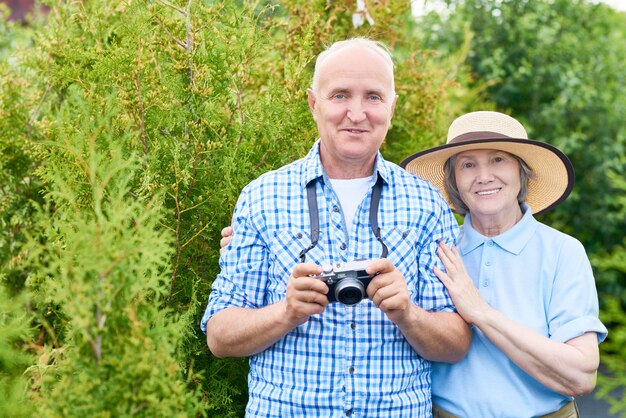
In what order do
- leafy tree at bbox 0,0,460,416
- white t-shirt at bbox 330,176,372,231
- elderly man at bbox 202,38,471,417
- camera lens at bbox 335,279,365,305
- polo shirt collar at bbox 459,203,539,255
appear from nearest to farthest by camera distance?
leafy tree at bbox 0,0,460,416
camera lens at bbox 335,279,365,305
elderly man at bbox 202,38,471,417
white t-shirt at bbox 330,176,372,231
polo shirt collar at bbox 459,203,539,255

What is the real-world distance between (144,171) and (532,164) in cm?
177

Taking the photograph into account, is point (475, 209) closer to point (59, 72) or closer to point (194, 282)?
point (194, 282)

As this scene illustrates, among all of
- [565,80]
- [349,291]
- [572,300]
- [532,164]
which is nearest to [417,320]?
[349,291]

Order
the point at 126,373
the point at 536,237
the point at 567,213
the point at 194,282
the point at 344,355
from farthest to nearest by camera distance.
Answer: the point at 567,213
the point at 194,282
the point at 536,237
the point at 344,355
the point at 126,373

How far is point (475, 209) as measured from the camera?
331cm

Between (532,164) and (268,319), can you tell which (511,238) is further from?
(268,319)

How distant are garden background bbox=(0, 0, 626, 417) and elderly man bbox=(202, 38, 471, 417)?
29 cm

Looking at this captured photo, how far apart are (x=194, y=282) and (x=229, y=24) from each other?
1235mm

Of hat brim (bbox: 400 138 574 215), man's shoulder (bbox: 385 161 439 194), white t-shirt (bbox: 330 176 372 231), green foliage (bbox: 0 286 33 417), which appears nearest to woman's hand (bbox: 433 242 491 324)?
man's shoulder (bbox: 385 161 439 194)

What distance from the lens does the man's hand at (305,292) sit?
8.54 ft

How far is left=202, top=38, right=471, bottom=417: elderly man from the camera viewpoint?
288 cm

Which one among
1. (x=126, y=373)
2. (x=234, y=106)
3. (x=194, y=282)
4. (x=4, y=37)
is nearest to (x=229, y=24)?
(x=234, y=106)

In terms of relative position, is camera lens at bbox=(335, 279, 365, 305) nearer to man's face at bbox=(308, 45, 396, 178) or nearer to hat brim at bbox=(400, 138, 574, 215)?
man's face at bbox=(308, 45, 396, 178)

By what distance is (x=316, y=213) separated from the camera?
9.92 feet
